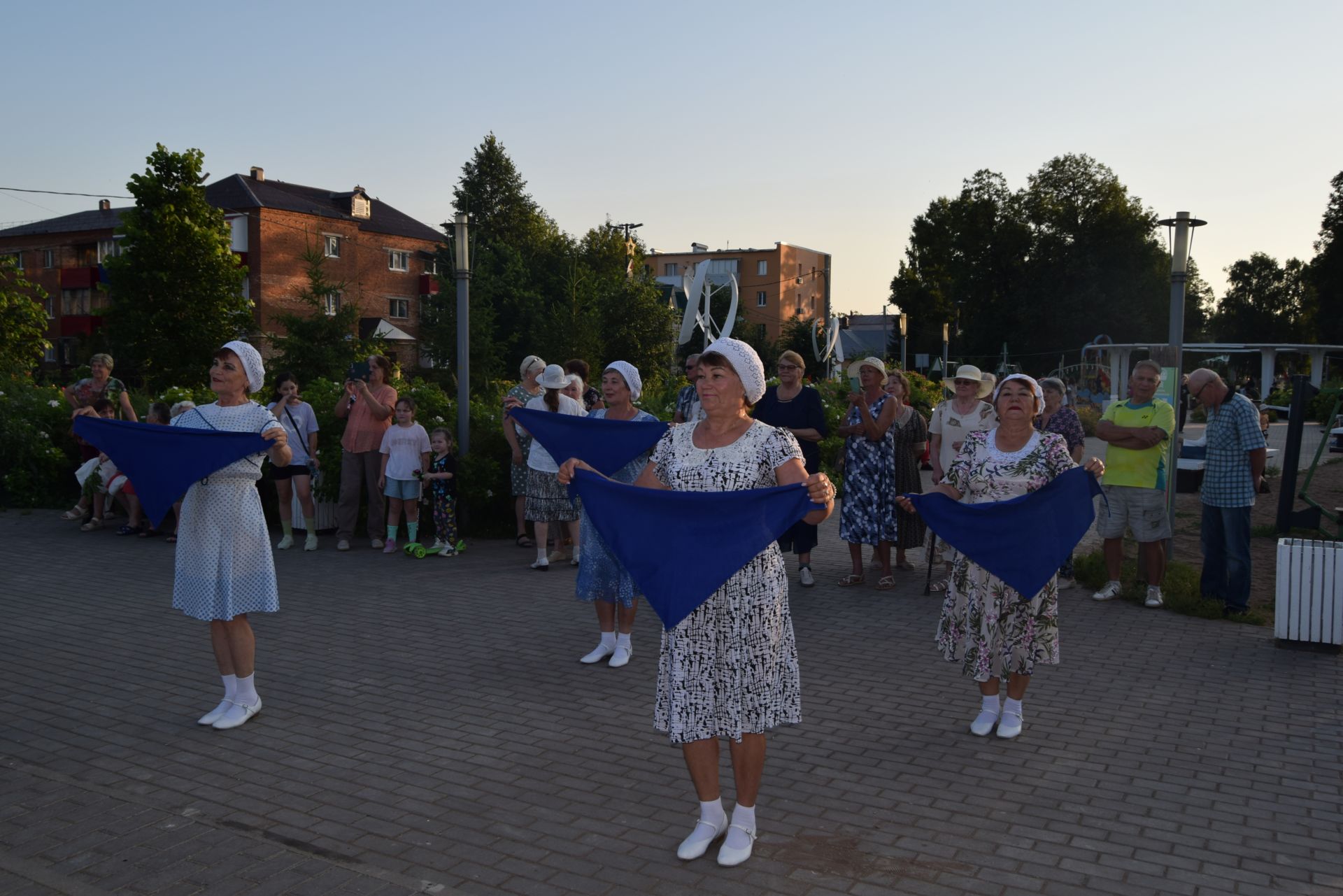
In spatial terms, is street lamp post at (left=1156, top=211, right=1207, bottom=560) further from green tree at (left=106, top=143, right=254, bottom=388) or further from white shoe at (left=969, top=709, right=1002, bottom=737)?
green tree at (left=106, top=143, right=254, bottom=388)

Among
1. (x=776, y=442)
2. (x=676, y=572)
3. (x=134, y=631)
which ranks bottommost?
(x=134, y=631)

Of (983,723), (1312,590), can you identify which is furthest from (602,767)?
(1312,590)

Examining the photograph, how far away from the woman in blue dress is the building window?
70.5 meters

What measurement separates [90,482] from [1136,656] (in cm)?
1217

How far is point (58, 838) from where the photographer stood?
4473mm

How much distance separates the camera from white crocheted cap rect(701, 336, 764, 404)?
4.21 m

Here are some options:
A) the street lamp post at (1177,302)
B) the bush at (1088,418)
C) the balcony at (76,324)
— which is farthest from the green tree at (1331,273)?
the balcony at (76,324)

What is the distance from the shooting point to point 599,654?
7.36m

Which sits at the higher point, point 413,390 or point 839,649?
point 413,390

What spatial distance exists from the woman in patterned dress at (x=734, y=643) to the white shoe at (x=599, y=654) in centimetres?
299

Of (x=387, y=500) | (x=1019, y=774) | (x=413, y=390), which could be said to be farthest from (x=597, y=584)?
(x=413, y=390)

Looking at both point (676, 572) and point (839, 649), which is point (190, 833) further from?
point (839, 649)

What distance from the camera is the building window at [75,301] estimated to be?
6750 cm

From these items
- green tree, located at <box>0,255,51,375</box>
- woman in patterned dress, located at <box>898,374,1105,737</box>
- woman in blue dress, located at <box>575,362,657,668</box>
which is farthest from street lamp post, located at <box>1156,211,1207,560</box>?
green tree, located at <box>0,255,51,375</box>
